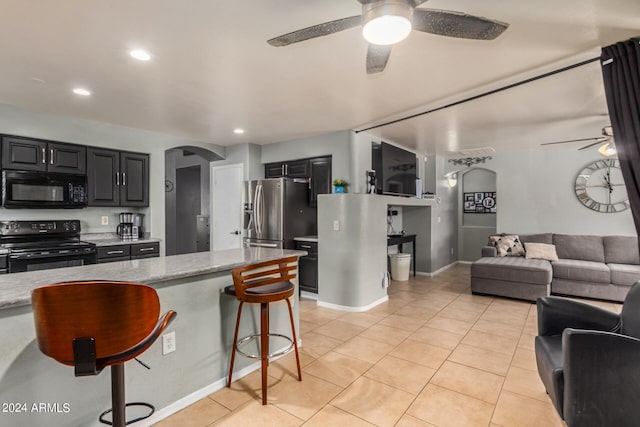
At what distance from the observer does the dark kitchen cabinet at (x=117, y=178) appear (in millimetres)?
4035

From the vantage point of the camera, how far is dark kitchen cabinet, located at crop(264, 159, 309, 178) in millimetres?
5062

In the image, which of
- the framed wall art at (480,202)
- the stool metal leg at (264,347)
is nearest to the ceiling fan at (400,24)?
the stool metal leg at (264,347)

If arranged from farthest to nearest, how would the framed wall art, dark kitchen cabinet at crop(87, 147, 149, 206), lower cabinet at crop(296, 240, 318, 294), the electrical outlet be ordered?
the framed wall art
lower cabinet at crop(296, 240, 318, 294)
dark kitchen cabinet at crop(87, 147, 149, 206)
the electrical outlet

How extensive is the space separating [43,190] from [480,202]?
794cm

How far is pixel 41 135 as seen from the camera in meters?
3.66

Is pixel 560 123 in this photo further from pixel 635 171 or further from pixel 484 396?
pixel 484 396

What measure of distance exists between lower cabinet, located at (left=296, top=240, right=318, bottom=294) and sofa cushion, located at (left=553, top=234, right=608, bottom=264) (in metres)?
4.04

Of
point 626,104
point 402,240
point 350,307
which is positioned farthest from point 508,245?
point 626,104

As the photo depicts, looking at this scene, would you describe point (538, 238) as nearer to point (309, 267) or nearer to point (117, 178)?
point (309, 267)

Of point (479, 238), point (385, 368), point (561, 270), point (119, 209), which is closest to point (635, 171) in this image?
point (385, 368)

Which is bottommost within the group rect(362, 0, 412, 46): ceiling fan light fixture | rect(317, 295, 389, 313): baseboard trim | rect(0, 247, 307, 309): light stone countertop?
rect(317, 295, 389, 313): baseboard trim

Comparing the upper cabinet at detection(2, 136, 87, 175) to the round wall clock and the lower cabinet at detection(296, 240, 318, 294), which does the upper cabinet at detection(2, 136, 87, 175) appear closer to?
the lower cabinet at detection(296, 240, 318, 294)

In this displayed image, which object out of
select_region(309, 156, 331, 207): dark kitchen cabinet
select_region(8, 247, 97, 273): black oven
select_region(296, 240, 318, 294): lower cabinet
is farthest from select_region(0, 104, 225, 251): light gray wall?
select_region(296, 240, 318, 294): lower cabinet

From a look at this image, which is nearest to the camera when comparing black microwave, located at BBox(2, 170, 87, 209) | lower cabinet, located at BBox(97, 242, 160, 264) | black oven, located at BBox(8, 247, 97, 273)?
black oven, located at BBox(8, 247, 97, 273)
